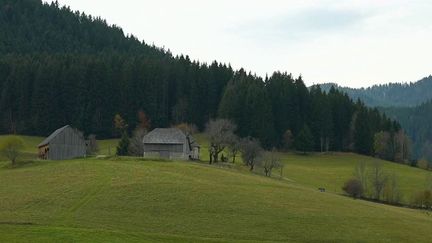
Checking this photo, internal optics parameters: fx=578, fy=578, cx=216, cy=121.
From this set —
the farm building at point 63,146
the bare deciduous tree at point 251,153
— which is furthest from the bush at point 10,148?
the bare deciduous tree at point 251,153

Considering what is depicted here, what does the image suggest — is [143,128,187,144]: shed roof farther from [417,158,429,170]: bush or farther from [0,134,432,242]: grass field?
[417,158,429,170]: bush

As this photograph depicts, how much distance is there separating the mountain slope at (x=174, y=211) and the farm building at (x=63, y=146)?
18732 millimetres

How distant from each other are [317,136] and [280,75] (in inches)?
1082

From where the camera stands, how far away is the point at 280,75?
164500mm

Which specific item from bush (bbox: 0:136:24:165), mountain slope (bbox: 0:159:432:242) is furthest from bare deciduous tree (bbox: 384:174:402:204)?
bush (bbox: 0:136:24:165)

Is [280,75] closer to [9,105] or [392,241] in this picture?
[9,105]

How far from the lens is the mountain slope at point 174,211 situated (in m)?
49.6

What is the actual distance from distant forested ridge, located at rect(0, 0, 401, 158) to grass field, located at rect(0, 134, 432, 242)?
6253 centimetres

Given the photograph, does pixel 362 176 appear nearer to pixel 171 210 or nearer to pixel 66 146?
pixel 66 146

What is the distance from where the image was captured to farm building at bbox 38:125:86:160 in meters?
93.4

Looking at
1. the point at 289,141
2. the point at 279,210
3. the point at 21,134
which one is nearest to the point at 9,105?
the point at 21,134

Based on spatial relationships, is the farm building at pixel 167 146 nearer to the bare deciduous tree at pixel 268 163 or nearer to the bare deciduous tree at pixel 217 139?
the bare deciduous tree at pixel 217 139

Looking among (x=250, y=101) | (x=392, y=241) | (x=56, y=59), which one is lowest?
(x=392, y=241)

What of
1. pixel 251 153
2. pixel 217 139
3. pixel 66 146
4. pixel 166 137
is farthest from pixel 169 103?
pixel 251 153
